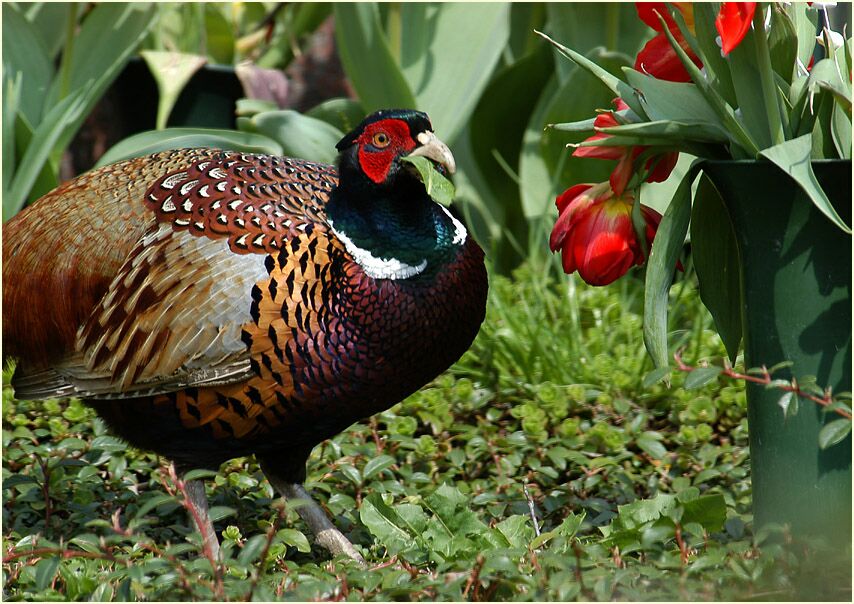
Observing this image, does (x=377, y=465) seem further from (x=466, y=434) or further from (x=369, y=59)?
(x=369, y=59)

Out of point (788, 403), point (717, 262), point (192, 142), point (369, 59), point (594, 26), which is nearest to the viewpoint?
point (788, 403)

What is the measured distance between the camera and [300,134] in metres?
4.60

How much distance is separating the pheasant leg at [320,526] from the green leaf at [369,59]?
79.0 inches

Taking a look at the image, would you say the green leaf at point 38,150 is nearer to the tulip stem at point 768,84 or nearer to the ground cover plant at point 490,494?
the ground cover plant at point 490,494

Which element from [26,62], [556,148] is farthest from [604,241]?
[26,62]

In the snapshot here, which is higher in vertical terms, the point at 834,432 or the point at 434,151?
the point at 434,151

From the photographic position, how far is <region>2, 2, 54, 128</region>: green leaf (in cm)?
476

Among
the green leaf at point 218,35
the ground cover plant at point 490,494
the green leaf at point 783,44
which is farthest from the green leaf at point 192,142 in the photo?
the green leaf at point 783,44

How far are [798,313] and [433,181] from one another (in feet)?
2.68

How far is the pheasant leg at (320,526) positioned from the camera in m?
2.90

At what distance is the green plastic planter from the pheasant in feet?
2.36

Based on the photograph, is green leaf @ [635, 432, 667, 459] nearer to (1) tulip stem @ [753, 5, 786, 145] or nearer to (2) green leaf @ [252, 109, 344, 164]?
(1) tulip stem @ [753, 5, 786, 145]

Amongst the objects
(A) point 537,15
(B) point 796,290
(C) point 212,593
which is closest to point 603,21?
(A) point 537,15

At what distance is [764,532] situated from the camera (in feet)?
6.87
